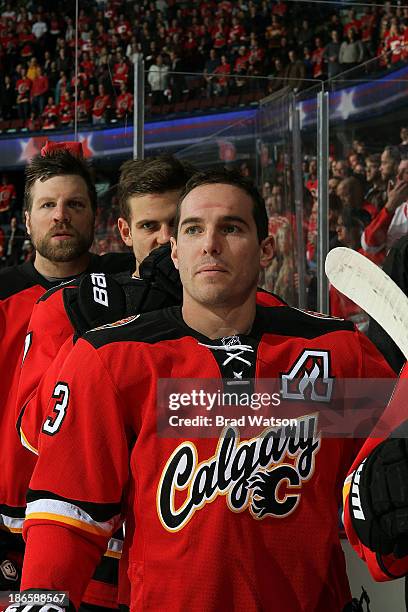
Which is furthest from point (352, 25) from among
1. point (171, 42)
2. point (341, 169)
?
point (341, 169)

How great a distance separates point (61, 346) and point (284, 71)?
24.2 ft

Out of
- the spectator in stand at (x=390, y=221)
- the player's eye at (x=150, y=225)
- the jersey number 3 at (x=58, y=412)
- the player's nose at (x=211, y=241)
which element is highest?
the spectator in stand at (x=390, y=221)

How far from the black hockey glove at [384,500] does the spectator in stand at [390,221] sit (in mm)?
1717

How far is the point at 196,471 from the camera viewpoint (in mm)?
1293

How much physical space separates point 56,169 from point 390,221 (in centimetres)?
114

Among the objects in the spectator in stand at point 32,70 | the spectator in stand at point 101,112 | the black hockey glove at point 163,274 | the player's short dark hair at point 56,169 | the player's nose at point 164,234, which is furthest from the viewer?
the spectator in stand at point 32,70

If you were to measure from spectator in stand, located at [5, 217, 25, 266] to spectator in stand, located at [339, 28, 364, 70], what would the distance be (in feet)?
11.1

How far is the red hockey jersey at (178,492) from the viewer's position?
4.10ft

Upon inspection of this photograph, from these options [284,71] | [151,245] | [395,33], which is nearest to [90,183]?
[151,245]

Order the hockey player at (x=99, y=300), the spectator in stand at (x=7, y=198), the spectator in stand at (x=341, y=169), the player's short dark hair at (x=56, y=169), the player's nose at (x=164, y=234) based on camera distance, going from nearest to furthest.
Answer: the hockey player at (x=99, y=300) < the player's nose at (x=164, y=234) < the player's short dark hair at (x=56, y=169) < the spectator in stand at (x=341, y=169) < the spectator in stand at (x=7, y=198)

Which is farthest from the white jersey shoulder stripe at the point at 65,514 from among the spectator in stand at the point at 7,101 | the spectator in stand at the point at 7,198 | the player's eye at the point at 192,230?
the spectator in stand at the point at 7,101

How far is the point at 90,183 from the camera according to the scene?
2264 mm

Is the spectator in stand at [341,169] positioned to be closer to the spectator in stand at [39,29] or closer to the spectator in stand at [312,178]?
the spectator in stand at [312,178]

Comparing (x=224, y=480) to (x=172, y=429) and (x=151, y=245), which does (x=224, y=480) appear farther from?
(x=151, y=245)
